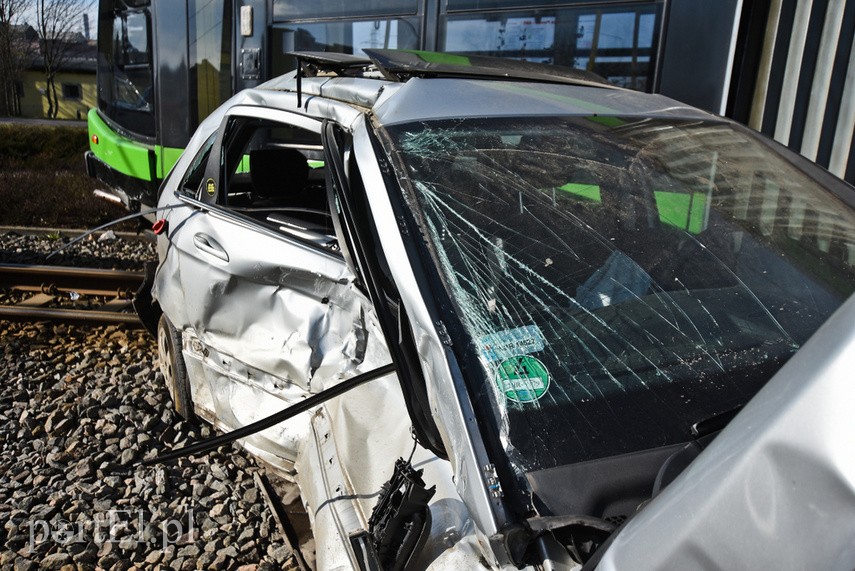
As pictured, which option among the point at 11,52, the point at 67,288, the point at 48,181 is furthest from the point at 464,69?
the point at 11,52

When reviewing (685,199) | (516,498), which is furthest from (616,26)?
(516,498)

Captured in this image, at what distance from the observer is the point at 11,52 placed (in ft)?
104

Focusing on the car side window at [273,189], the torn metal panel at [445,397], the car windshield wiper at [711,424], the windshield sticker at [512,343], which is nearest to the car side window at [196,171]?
the car side window at [273,189]

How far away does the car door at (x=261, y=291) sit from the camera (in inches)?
96.1

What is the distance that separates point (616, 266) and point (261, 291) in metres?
1.31

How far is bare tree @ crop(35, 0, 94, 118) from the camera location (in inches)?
1362

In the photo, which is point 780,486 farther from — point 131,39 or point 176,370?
point 131,39

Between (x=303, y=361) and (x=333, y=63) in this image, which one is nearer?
(x=303, y=361)

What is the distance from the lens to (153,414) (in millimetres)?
3922

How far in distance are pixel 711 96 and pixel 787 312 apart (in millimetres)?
3440

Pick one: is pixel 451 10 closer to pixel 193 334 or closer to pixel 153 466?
pixel 193 334

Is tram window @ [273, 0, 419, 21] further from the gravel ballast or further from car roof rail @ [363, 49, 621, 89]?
the gravel ballast

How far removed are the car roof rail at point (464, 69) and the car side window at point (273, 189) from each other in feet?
1.35

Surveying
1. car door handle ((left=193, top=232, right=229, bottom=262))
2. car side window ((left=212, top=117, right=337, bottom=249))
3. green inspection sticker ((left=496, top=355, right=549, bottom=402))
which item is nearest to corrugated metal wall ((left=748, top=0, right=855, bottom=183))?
car side window ((left=212, top=117, right=337, bottom=249))
